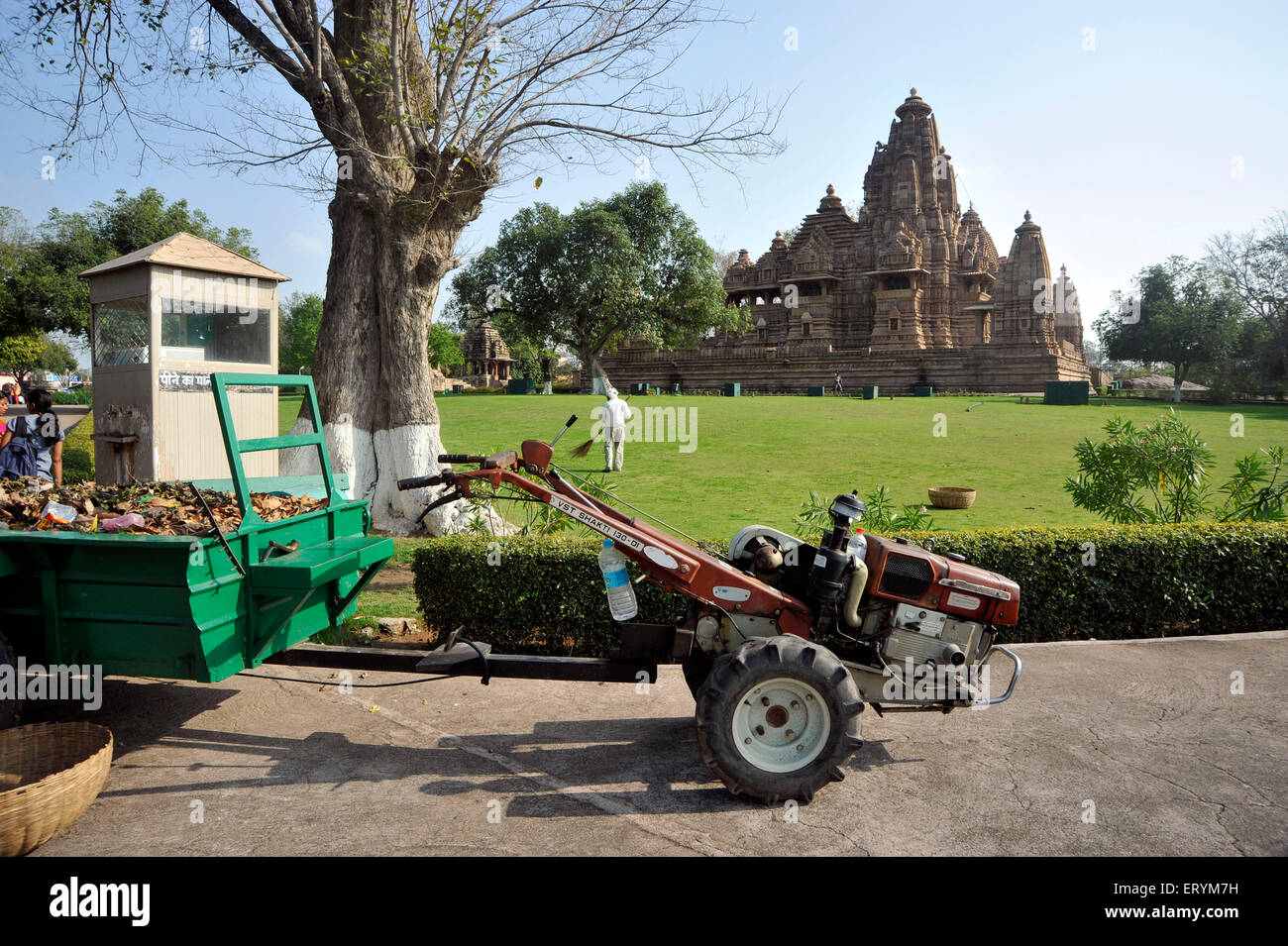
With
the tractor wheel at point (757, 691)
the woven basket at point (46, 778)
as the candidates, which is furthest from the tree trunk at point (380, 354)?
the tractor wheel at point (757, 691)

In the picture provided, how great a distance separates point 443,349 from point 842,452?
225 feet

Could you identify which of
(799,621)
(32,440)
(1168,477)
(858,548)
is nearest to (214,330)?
(32,440)

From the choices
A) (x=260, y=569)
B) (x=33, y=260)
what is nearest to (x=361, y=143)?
(x=260, y=569)

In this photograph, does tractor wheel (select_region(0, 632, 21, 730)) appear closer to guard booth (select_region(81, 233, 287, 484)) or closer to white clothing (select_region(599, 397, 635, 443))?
guard booth (select_region(81, 233, 287, 484))

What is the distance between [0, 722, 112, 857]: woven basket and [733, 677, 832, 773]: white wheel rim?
2.93 metres

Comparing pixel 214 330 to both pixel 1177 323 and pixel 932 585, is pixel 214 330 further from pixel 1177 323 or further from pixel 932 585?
pixel 1177 323

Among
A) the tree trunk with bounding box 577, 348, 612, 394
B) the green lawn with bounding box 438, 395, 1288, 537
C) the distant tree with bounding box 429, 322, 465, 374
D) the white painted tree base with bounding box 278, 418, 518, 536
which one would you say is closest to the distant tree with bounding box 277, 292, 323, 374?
the distant tree with bounding box 429, 322, 465, 374

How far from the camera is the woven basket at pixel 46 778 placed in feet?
10.6

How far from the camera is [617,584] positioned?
13.9ft

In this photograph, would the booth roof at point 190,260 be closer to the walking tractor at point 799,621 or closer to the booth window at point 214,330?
the booth window at point 214,330

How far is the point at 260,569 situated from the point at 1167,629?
7447 millimetres

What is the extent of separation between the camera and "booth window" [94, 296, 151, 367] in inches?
375

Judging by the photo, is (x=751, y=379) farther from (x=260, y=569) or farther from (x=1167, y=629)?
(x=260, y=569)

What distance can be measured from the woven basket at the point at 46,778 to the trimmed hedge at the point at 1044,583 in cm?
257
